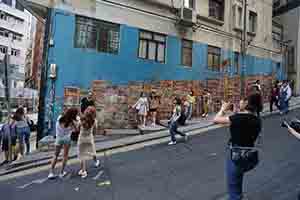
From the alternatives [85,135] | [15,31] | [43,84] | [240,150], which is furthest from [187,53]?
[15,31]

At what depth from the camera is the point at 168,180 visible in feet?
19.7

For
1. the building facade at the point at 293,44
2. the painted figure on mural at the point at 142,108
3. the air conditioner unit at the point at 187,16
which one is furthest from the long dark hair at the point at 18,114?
the building facade at the point at 293,44

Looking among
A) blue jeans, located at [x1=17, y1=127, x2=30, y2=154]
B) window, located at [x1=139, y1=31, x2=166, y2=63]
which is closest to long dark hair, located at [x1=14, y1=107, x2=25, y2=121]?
blue jeans, located at [x1=17, y1=127, x2=30, y2=154]

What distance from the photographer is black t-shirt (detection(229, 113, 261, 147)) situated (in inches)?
144

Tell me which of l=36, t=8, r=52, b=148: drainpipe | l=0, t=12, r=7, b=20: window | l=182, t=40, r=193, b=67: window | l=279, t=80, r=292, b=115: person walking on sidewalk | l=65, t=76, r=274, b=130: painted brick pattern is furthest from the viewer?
l=0, t=12, r=7, b=20: window

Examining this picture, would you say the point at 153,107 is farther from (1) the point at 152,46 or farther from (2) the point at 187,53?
(2) the point at 187,53

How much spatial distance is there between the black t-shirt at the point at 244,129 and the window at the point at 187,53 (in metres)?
12.8

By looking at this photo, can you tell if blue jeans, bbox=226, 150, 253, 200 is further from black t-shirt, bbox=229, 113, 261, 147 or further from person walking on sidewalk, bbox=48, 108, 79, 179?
person walking on sidewalk, bbox=48, 108, 79, 179

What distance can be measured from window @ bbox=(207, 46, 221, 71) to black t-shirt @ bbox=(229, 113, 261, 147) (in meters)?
14.2

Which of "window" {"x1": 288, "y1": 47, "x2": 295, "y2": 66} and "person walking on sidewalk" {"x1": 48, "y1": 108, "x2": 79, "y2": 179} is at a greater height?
"window" {"x1": 288, "y1": 47, "x2": 295, "y2": 66}

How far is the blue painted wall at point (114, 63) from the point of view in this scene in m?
12.2

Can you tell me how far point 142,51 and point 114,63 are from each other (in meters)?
1.87

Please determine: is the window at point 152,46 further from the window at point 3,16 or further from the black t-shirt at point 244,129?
the window at point 3,16

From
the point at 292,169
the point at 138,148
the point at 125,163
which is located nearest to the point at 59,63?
the point at 138,148
